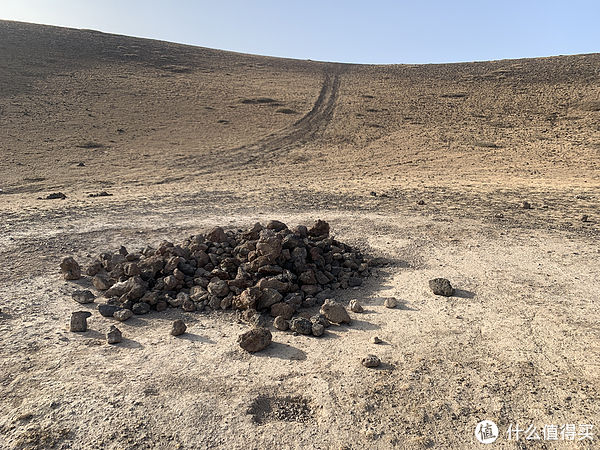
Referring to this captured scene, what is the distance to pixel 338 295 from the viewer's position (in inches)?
199

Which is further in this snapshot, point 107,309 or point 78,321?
point 107,309

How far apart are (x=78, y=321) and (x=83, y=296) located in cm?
71

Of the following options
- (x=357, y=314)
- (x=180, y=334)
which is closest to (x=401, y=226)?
(x=357, y=314)

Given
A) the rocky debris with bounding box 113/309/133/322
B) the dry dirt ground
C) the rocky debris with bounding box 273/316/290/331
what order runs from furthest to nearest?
the rocky debris with bounding box 113/309/133/322 < the rocky debris with bounding box 273/316/290/331 < the dry dirt ground

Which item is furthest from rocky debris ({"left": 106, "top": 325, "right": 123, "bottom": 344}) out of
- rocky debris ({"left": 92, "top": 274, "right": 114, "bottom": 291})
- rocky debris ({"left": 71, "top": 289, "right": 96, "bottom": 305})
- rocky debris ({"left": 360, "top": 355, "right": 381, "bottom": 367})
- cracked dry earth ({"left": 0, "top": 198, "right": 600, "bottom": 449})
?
rocky debris ({"left": 360, "top": 355, "right": 381, "bottom": 367})

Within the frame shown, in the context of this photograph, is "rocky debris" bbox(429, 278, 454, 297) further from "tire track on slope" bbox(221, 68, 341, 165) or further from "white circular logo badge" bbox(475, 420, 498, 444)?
"tire track on slope" bbox(221, 68, 341, 165)

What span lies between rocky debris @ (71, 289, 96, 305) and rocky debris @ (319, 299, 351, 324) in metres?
2.52

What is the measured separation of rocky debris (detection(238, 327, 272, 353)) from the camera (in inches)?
147

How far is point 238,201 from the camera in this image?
33.8 feet

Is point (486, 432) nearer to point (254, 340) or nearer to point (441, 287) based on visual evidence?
point (254, 340)

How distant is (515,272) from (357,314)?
236 centimetres

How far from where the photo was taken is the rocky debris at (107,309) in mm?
4418

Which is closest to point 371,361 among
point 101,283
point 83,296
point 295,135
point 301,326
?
point 301,326

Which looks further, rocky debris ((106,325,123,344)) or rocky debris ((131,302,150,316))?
rocky debris ((131,302,150,316))
